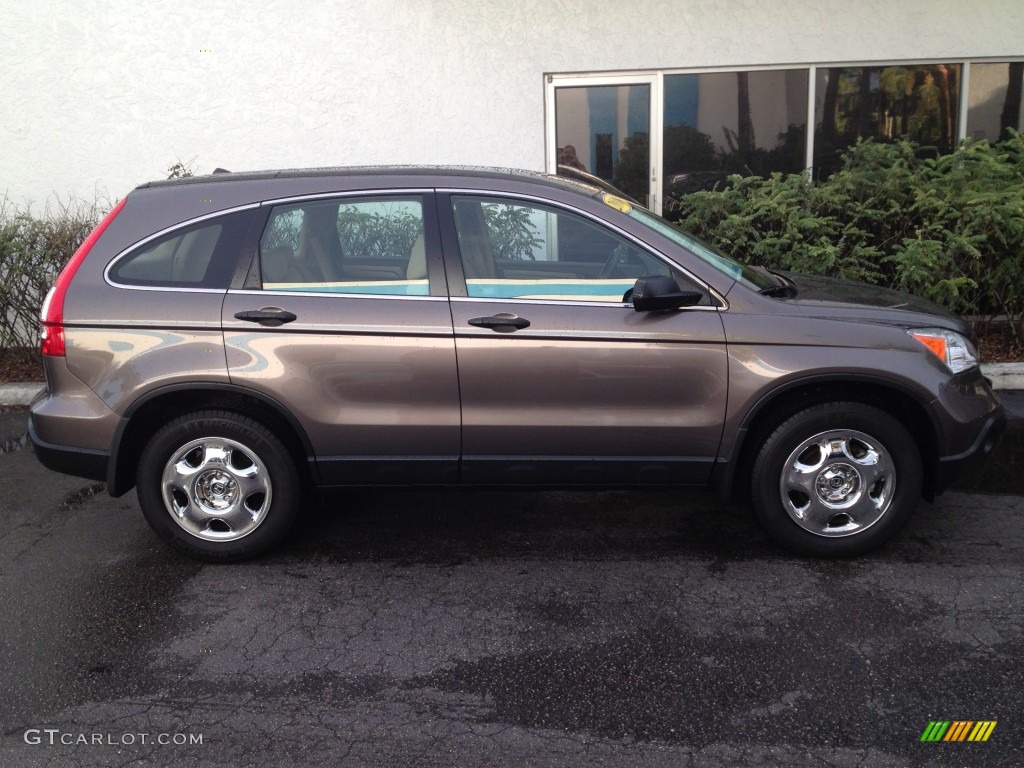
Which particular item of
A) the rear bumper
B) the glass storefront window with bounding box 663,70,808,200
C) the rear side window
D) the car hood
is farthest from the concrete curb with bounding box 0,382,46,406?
the glass storefront window with bounding box 663,70,808,200

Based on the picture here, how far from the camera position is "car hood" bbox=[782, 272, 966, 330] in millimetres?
3961

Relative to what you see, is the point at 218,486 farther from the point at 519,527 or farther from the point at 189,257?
the point at 519,527

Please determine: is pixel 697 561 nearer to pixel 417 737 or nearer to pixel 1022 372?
pixel 417 737

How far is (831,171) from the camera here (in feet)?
28.7

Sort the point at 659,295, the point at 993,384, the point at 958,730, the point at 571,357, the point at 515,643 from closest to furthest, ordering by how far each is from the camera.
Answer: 1. the point at 958,730
2. the point at 515,643
3. the point at 659,295
4. the point at 571,357
5. the point at 993,384

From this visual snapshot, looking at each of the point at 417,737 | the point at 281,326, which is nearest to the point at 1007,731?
the point at 417,737

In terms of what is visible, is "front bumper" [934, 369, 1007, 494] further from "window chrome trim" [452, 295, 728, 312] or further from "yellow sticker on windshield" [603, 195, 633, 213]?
"yellow sticker on windshield" [603, 195, 633, 213]

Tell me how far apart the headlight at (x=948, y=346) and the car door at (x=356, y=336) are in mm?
2125

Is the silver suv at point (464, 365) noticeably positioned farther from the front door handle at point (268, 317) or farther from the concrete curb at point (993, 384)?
the concrete curb at point (993, 384)

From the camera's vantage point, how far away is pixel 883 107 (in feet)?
28.1

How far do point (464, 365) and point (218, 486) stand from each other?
131cm

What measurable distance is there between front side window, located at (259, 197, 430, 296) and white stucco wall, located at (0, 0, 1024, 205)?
4572 millimetres

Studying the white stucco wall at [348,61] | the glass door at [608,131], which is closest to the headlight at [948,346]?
the glass door at [608,131]

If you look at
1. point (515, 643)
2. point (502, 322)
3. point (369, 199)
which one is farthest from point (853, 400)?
point (369, 199)
